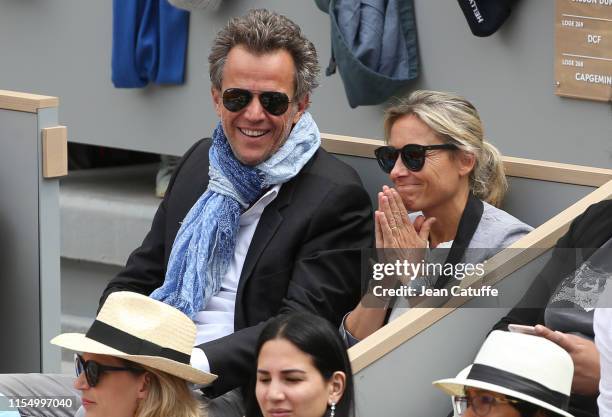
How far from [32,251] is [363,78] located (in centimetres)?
181

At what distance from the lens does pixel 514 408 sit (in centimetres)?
308

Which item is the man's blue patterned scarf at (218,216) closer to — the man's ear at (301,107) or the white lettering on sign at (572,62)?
the man's ear at (301,107)

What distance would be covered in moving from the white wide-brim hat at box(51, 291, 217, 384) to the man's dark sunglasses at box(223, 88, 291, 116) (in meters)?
0.85

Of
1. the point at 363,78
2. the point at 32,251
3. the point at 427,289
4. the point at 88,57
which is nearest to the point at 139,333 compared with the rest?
the point at 427,289

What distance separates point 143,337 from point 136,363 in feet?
0.25

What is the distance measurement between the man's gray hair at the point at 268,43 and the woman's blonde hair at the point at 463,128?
1.00 ft

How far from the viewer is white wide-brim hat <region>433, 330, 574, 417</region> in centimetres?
307

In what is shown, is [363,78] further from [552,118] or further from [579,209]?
[579,209]

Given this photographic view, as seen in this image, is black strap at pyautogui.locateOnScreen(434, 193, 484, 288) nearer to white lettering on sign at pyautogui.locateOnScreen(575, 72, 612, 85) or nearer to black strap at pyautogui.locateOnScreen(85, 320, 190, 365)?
black strap at pyautogui.locateOnScreen(85, 320, 190, 365)

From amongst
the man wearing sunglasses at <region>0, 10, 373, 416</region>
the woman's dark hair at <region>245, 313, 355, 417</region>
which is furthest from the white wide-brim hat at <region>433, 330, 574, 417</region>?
the man wearing sunglasses at <region>0, 10, 373, 416</region>

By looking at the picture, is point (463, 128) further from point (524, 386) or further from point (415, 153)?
point (524, 386)

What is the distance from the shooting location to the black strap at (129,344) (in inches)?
145

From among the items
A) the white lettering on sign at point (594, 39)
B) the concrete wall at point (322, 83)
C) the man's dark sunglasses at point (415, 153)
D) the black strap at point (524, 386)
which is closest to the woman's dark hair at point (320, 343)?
the black strap at point (524, 386)

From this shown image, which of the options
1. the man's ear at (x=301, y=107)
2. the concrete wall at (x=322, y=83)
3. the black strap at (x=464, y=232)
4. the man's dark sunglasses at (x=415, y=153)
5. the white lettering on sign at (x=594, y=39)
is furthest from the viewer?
the concrete wall at (x=322, y=83)
